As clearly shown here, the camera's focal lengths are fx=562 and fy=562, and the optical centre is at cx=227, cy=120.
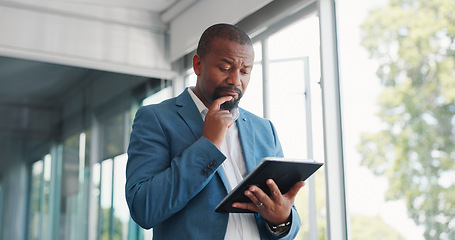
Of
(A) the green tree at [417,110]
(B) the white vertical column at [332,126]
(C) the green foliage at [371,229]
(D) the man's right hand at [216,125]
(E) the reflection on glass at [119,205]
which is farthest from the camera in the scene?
(E) the reflection on glass at [119,205]

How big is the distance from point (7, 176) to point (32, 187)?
196mm

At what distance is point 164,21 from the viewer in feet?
16.7

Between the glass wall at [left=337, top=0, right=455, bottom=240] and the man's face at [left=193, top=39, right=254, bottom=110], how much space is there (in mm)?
1376

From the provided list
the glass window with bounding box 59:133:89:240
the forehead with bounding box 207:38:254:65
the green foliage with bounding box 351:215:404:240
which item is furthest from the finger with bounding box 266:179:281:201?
the glass window with bounding box 59:133:89:240

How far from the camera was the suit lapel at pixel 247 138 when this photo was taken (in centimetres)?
166

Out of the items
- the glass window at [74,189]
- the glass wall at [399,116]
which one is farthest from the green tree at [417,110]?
the glass window at [74,189]

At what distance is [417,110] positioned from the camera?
9.25 feet

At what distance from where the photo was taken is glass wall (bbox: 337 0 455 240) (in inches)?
105

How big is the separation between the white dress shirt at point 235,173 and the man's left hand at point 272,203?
2.7 inches

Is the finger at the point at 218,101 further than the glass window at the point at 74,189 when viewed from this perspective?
No

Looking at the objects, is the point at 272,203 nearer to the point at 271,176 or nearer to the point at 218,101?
the point at 271,176

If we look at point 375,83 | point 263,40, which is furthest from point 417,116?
point 263,40

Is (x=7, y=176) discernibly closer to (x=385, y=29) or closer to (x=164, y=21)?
(x=164, y=21)

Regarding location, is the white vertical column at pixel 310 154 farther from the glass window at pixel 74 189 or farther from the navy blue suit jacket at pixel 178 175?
the glass window at pixel 74 189
